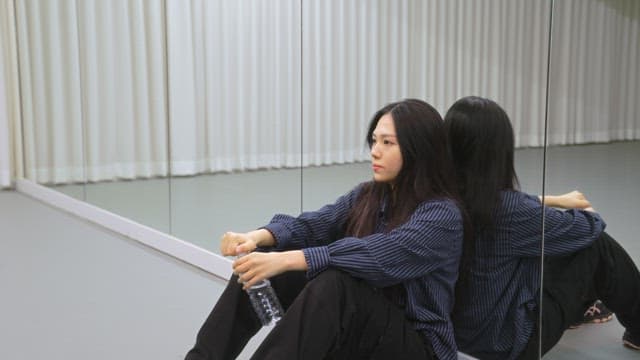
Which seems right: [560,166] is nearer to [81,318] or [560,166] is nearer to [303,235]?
[303,235]

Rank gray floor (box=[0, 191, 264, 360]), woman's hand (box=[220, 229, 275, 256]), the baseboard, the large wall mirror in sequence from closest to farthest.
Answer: the large wall mirror → woman's hand (box=[220, 229, 275, 256]) → gray floor (box=[0, 191, 264, 360]) → the baseboard

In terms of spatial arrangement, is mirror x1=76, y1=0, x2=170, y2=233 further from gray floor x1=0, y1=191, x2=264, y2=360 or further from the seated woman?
the seated woman

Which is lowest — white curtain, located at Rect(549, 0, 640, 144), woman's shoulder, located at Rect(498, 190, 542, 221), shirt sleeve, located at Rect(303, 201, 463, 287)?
shirt sleeve, located at Rect(303, 201, 463, 287)

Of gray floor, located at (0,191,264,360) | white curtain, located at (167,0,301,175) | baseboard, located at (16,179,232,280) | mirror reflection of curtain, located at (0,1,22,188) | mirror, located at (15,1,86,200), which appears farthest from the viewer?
mirror reflection of curtain, located at (0,1,22,188)

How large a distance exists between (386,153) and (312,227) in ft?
1.05

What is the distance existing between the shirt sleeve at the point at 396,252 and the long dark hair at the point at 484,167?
0.15 m

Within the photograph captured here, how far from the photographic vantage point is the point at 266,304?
1.81m

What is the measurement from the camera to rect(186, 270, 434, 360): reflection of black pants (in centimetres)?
158

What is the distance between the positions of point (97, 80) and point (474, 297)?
3.09m

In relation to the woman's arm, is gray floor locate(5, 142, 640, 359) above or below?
below

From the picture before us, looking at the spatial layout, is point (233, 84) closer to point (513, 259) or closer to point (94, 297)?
point (94, 297)

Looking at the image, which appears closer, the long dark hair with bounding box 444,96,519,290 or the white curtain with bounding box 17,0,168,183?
the long dark hair with bounding box 444,96,519,290

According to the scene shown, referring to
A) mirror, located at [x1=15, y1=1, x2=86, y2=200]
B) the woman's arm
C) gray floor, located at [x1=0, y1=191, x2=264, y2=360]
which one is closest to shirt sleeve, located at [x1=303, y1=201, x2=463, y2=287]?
the woman's arm

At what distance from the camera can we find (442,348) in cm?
174
